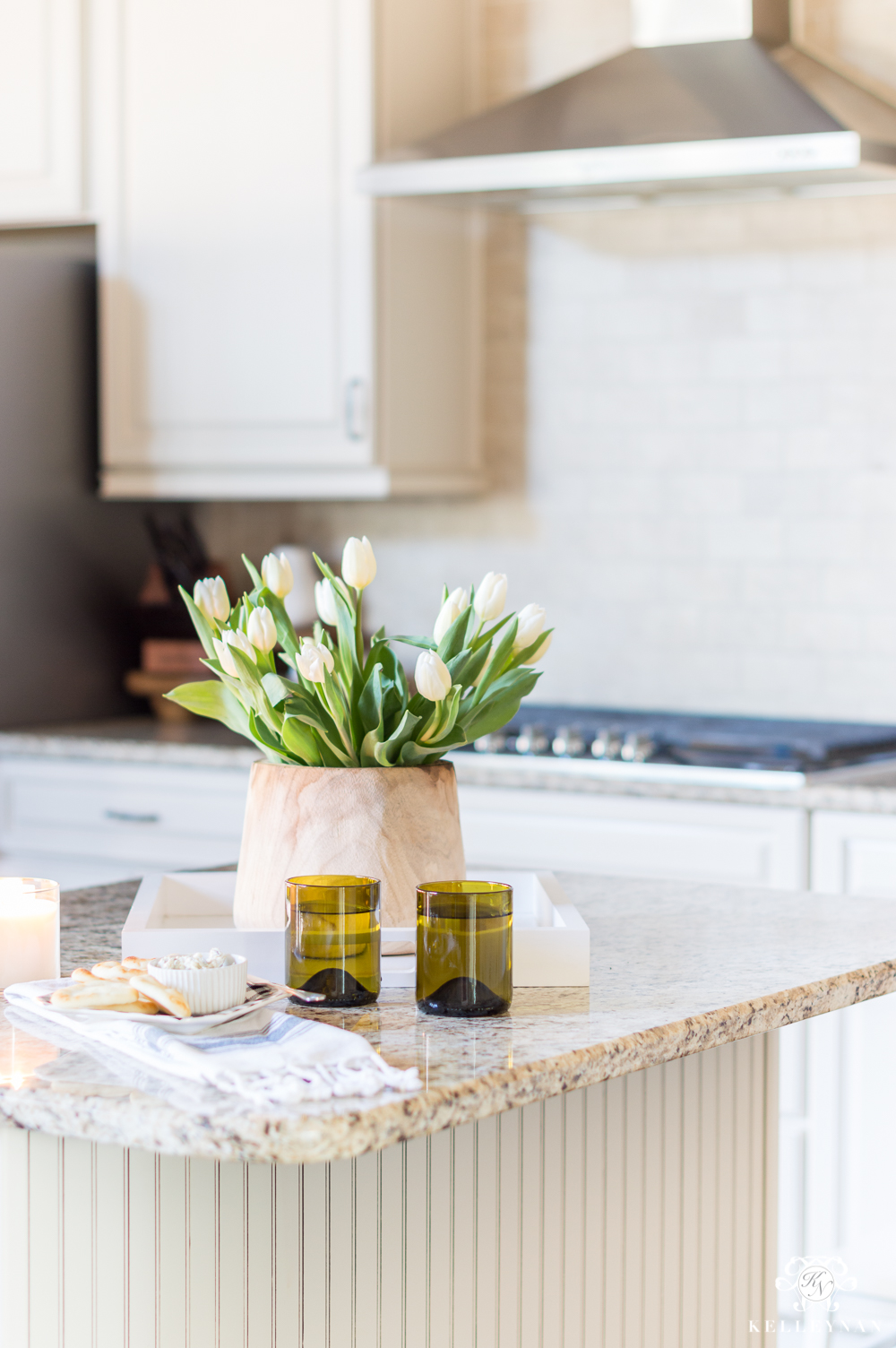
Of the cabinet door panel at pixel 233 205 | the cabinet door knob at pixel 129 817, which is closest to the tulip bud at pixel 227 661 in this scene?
the cabinet door knob at pixel 129 817

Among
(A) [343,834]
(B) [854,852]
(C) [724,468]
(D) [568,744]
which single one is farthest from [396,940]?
(C) [724,468]

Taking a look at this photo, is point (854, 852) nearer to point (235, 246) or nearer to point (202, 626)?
point (202, 626)

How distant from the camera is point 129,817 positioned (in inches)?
128

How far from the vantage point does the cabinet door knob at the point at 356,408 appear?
10.8 ft

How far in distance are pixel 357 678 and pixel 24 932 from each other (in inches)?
13.9

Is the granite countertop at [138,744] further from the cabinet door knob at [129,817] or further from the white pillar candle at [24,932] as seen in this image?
the white pillar candle at [24,932]

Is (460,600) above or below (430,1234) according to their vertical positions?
above

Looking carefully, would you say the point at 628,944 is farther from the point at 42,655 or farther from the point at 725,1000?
the point at 42,655

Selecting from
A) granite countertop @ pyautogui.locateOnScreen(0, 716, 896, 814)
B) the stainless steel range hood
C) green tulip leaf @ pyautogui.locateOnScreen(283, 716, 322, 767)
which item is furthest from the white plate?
the stainless steel range hood

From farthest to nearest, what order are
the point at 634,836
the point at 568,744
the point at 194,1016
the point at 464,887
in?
the point at 568,744 → the point at 634,836 → the point at 464,887 → the point at 194,1016

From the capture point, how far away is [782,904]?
1732mm

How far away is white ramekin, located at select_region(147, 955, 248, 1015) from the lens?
1220 millimetres

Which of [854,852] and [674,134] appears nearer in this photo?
[854,852]

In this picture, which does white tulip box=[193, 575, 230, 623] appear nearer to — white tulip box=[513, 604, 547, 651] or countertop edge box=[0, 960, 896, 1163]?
white tulip box=[513, 604, 547, 651]
